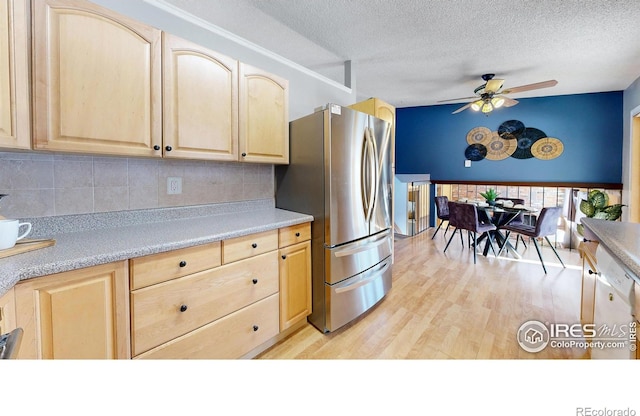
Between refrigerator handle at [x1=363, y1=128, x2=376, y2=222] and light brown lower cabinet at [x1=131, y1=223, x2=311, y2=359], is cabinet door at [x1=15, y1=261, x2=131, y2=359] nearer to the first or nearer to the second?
light brown lower cabinet at [x1=131, y1=223, x2=311, y2=359]

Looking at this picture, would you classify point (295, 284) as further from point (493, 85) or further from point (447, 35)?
point (493, 85)

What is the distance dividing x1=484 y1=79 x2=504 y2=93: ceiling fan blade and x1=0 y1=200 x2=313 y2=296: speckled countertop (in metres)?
3.22

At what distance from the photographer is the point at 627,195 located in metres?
3.93

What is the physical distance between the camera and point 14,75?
107cm

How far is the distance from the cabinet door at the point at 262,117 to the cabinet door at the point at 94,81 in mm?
530

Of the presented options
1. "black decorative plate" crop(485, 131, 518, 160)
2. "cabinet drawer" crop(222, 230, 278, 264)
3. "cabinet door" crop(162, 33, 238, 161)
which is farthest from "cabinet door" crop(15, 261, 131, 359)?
"black decorative plate" crop(485, 131, 518, 160)

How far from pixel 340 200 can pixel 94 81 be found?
1.49 m

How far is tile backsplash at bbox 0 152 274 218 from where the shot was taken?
1322mm

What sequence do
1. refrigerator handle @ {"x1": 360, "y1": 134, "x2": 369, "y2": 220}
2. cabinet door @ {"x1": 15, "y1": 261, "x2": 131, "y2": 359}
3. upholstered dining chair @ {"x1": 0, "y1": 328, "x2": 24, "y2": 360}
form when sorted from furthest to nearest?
refrigerator handle @ {"x1": 360, "y1": 134, "x2": 369, "y2": 220}, cabinet door @ {"x1": 15, "y1": 261, "x2": 131, "y2": 359}, upholstered dining chair @ {"x1": 0, "y1": 328, "x2": 24, "y2": 360}

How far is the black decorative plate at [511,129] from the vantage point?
488 centimetres

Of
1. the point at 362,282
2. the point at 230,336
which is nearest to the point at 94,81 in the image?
the point at 230,336

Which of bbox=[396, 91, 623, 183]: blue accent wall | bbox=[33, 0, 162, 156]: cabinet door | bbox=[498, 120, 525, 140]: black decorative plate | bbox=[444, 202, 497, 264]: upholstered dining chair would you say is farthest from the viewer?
bbox=[498, 120, 525, 140]: black decorative plate
